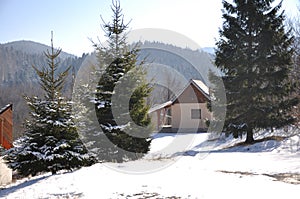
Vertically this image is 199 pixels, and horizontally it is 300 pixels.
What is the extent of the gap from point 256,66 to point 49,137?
12.8 m

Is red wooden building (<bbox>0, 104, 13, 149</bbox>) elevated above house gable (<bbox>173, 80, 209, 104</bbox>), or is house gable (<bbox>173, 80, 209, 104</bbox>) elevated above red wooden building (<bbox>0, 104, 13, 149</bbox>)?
house gable (<bbox>173, 80, 209, 104</bbox>)

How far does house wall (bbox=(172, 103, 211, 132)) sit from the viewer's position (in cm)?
3006

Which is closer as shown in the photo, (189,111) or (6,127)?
(6,127)

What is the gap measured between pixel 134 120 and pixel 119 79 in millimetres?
1823

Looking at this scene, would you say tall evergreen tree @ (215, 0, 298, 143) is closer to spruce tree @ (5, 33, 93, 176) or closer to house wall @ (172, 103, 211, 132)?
spruce tree @ (5, 33, 93, 176)

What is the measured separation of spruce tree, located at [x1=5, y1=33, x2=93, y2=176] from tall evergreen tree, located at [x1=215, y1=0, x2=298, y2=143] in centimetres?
1042

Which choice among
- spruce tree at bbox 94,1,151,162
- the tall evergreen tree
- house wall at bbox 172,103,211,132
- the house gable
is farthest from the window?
spruce tree at bbox 94,1,151,162

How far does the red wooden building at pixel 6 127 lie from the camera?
16641mm

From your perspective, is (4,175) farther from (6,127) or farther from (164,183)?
(164,183)

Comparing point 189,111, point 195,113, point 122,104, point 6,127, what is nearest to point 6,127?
point 6,127

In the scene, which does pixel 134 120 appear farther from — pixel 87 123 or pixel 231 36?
pixel 231 36

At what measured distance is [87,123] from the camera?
11383mm

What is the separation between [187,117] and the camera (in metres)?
30.7

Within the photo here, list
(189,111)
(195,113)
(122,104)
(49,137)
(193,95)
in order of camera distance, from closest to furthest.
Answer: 1. (49,137)
2. (122,104)
3. (195,113)
4. (189,111)
5. (193,95)
